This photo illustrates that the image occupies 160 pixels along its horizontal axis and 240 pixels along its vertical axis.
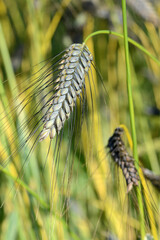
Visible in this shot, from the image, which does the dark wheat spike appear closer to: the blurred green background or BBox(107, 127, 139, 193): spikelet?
BBox(107, 127, 139, 193): spikelet

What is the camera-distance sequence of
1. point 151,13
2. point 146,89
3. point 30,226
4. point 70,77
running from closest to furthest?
point 70,77, point 30,226, point 151,13, point 146,89

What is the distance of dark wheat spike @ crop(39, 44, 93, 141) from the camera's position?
43 cm

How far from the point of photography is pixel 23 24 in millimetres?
1403

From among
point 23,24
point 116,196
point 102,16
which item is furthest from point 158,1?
point 116,196

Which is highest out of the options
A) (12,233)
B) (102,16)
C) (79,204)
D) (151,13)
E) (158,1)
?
(158,1)

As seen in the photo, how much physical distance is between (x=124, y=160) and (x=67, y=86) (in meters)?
0.17

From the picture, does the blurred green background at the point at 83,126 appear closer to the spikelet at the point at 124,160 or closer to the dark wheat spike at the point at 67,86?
the spikelet at the point at 124,160

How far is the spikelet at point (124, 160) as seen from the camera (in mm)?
537

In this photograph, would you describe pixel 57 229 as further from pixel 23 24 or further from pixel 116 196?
pixel 23 24

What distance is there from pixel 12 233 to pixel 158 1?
0.88 meters

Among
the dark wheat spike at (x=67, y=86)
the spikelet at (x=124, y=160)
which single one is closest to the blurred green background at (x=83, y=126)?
the spikelet at (x=124, y=160)

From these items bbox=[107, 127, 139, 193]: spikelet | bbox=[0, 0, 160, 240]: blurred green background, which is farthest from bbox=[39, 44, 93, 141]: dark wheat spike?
bbox=[0, 0, 160, 240]: blurred green background

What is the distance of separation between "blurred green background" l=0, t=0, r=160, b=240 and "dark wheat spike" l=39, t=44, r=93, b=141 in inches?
9.9

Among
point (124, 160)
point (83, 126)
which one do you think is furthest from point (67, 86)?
point (83, 126)
